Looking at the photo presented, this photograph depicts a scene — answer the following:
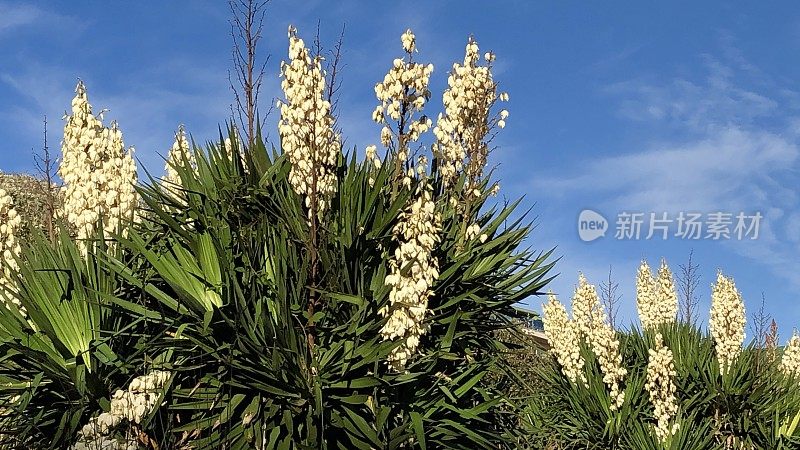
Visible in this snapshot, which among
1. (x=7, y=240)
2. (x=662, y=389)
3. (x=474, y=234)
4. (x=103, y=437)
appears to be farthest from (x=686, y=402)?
(x=7, y=240)

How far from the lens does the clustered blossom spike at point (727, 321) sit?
10016 millimetres

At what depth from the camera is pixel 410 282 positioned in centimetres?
443

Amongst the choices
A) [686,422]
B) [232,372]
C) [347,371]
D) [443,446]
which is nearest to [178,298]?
[232,372]

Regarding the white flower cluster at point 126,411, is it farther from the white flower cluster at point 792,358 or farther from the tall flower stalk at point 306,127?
the white flower cluster at point 792,358

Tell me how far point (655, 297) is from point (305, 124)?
7.80m

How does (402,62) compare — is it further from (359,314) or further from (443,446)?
(443,446)

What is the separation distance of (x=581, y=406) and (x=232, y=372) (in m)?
6.33

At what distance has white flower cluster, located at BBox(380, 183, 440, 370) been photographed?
4398 millimetres

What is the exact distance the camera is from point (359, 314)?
4.56 meters

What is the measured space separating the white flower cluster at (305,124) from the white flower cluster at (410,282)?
566mm

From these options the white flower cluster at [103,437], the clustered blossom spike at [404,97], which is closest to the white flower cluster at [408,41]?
the clustered blossom spike at [404,97]

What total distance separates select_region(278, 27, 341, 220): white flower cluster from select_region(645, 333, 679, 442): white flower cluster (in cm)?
523

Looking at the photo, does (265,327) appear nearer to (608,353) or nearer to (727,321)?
(608,353)

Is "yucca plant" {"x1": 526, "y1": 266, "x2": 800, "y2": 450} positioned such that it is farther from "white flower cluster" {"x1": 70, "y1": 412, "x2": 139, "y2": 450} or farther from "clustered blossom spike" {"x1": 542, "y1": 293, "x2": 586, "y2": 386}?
"white flower cluster" {"x1": 70, "y1": 412, "x2": 139, "y2": 450}
